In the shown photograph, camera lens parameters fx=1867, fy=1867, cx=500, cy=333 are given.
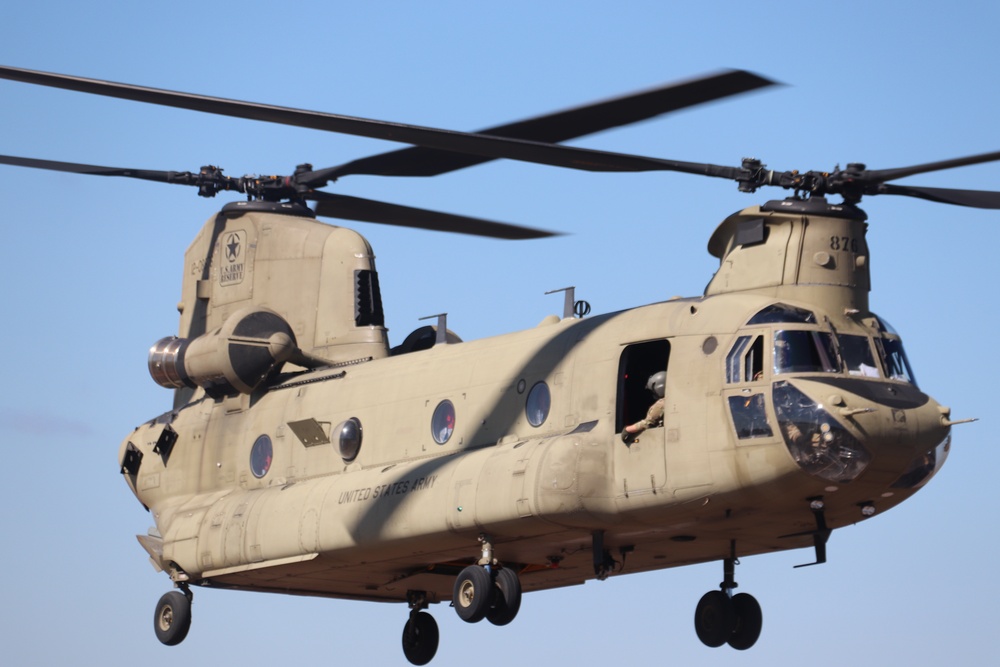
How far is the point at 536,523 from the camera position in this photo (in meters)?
22.9

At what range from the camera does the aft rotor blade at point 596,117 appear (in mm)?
21547

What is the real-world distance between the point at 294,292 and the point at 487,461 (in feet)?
21.4

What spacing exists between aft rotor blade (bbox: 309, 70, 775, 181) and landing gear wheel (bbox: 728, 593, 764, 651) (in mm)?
6447

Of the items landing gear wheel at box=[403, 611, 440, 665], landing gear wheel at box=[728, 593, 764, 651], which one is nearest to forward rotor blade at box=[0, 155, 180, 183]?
landing gear wheel at box=[403, 611, 440, 665]

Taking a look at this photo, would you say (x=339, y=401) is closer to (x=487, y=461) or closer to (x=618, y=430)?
(x=487, y=461)

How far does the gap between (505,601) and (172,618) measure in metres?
7.17

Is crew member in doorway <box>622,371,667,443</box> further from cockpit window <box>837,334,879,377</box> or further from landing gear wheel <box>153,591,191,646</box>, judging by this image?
landing gear wheel <box>153,591,191,646</box>

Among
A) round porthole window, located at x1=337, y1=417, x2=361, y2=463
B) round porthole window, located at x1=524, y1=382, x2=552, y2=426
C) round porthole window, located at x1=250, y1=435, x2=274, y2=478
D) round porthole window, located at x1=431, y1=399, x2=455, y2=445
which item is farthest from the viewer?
round porthole window, located at x1=250, y1=435, x2=274, y2=478

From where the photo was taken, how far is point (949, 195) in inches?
925

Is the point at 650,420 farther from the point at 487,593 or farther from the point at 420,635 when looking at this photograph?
the point at 420,635

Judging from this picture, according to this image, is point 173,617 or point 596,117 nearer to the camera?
point 596,117

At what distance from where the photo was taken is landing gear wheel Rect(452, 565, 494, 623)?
919 inches

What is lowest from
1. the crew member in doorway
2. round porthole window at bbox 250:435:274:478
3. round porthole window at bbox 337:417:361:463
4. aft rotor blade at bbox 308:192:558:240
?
the crew member in doorway

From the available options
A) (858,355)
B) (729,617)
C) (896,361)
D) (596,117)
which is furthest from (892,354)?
(596,117)
